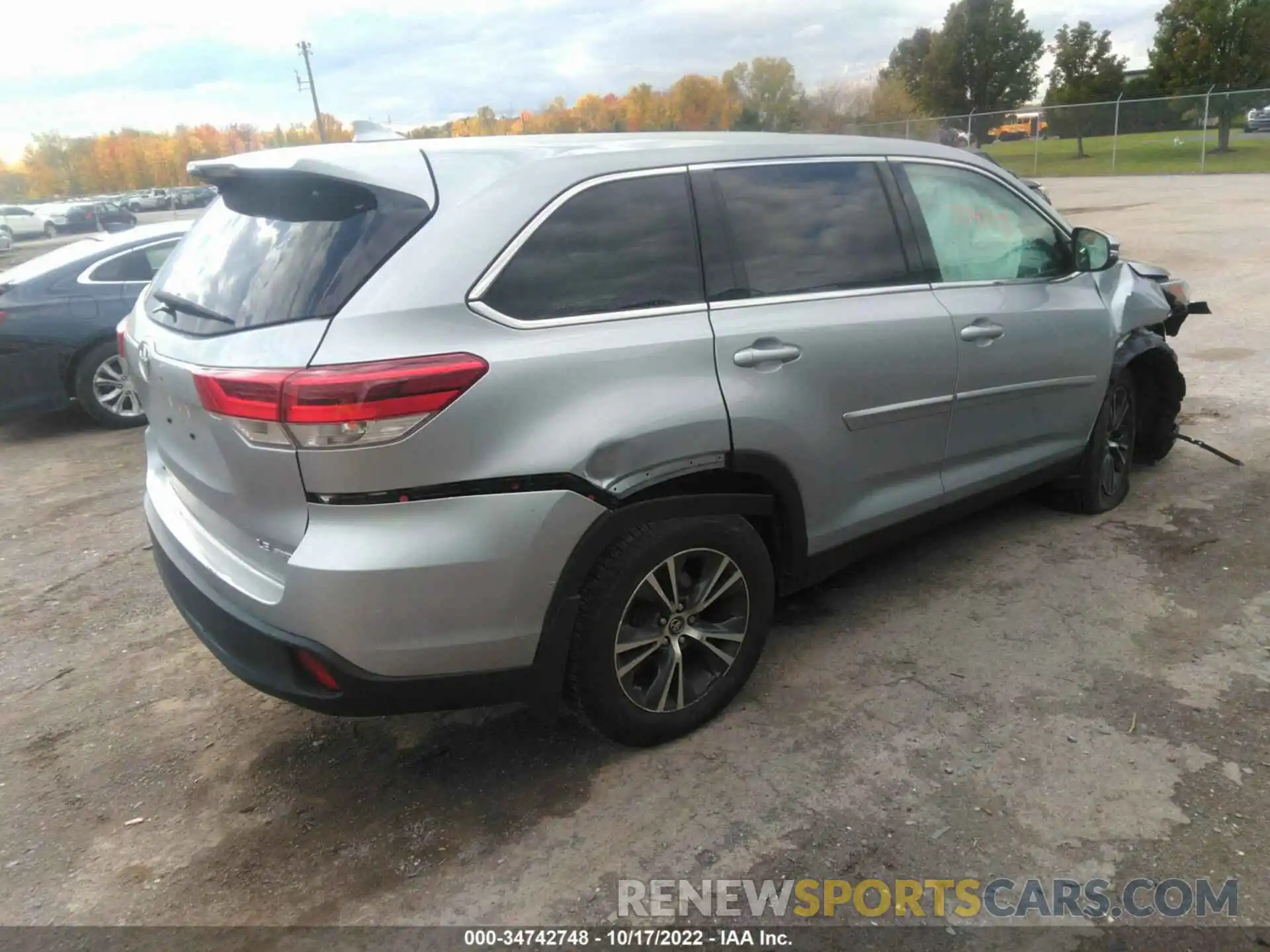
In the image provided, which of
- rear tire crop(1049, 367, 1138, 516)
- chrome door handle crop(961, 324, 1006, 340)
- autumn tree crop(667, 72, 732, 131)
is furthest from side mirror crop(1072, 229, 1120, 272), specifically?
autumn tree crop(667, 72, 732, 131)

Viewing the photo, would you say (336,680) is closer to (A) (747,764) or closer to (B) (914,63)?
(A) (747,764)

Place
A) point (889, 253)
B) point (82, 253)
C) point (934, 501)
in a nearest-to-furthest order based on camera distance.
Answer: point (889, 253), point (934, 501), point (82, 253)

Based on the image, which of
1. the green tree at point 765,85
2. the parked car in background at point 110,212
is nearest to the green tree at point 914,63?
the green tree at point 765,85

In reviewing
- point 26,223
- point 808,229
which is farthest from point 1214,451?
point 26,223

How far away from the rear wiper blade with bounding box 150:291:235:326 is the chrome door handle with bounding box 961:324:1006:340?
2.59m

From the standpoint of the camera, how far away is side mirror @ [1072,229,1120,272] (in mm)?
4277

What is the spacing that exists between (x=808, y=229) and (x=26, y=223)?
136ft

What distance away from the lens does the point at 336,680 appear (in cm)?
248

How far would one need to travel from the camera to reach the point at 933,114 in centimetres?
5394

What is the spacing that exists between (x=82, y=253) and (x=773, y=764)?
698 cm

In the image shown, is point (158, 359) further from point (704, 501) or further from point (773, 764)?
point (773, 764)

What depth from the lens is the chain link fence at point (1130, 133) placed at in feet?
105

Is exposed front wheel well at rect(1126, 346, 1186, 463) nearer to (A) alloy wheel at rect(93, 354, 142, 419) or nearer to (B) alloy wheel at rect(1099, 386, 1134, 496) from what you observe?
(B) alloy wheel at rect(1099, 386, 1134, 496)

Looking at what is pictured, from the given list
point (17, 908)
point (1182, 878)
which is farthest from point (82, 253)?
point (1182, 878)
